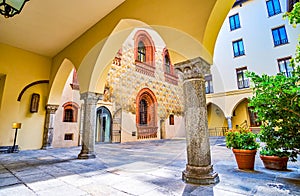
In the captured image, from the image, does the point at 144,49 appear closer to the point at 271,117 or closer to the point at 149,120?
the point at 149,120

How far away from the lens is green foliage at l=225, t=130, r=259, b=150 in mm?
2802

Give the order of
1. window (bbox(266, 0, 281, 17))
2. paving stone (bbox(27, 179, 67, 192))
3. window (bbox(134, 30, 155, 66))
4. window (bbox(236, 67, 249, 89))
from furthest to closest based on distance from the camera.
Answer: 1. window (bbox(236, 67, 249, 89))
2. window (bbox(266, 0, 281, 17))
3. window (bbox(134, 30, 155, 66))
4. paving stone (bbox(27, 179, 67, 192))

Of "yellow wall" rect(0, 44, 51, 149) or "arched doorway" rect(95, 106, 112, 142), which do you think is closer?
"yellow wall" rect(0, 44, 51, 149)

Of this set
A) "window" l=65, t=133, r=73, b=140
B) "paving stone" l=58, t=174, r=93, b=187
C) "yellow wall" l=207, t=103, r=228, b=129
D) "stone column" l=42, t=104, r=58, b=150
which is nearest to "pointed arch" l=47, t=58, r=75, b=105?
"stone column" l=42, t=104, r=58, b=150

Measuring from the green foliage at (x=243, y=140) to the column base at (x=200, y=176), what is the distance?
971 millimetres

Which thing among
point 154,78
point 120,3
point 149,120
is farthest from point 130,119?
point 120,3

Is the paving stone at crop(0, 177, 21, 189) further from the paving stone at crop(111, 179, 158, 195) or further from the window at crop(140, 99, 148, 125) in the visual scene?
the window at crop(140, 99, 148, 125)

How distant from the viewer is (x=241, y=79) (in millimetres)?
11047

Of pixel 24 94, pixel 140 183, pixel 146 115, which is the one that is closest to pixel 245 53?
pixel 146 115

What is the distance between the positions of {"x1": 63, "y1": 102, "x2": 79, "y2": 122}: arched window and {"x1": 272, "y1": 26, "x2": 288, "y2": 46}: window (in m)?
12.1

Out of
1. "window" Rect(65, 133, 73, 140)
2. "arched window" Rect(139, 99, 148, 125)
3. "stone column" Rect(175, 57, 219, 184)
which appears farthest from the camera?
"arched window" Rect(139, 99, 148, 125)

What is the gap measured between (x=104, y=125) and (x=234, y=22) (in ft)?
38.0

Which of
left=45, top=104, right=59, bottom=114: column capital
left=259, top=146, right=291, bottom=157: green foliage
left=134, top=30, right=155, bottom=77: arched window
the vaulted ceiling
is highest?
left=134, top=30, right=155, bottom=77: arched window

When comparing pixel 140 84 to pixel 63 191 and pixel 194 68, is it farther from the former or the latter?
pixel 63 191
